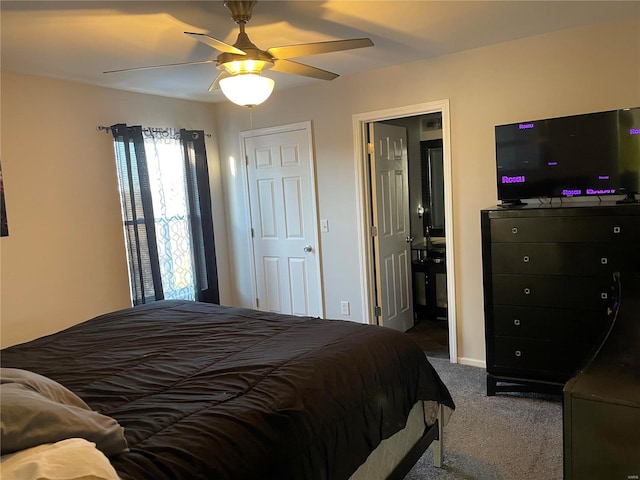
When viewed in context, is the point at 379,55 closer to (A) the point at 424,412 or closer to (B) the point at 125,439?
(A) the point at 424,412

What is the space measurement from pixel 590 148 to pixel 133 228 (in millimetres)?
3520

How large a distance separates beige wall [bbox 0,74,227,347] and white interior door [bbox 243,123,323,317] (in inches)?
47.1

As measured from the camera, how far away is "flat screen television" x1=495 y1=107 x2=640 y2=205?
2.83 metres

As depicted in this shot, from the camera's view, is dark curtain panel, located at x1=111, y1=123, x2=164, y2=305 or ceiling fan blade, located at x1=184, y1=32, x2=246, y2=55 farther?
dark curtain panel, located at x1=111, y1=123, x2=164, y2=305

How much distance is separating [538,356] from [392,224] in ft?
6.15

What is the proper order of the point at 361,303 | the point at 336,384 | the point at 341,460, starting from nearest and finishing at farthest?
the point at 341,460 → the point at 336,384 → the point at 361,303

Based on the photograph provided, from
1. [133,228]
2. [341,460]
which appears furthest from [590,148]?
[133,228]

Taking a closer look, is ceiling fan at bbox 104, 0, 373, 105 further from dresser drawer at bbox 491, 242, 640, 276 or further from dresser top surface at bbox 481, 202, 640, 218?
dresser drawer at bbox 491, 242, 640, 276

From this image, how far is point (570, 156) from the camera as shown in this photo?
2996mm

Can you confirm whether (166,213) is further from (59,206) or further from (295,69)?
(295,69)

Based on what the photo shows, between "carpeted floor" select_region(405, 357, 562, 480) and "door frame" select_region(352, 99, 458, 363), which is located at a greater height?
"door frame" select_region(352, 99, 458, 363)

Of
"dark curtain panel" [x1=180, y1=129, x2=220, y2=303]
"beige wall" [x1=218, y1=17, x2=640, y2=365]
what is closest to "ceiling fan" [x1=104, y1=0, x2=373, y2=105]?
"beige wall" [x1=218, y1=17, x2=640, y2=365]

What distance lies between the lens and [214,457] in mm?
1350

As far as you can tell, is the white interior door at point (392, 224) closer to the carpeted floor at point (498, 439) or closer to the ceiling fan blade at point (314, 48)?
the carpeted floor at point (498, 439)
